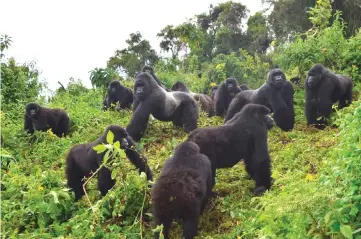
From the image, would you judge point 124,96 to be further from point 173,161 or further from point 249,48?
point 249,48

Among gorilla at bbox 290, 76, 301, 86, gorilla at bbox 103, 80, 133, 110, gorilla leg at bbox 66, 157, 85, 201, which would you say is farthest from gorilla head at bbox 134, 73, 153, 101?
gorilla at bbox 290, 76, 301, 86

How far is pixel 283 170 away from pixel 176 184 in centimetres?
230

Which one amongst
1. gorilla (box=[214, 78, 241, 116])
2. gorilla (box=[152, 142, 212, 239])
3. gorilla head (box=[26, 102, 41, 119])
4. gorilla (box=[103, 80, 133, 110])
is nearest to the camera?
gorilla (box=[152, 142, 212, 239])

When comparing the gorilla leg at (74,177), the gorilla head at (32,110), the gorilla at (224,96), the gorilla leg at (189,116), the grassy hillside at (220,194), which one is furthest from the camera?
the gorilla at (224,96)

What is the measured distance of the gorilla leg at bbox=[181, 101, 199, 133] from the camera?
29.8ft

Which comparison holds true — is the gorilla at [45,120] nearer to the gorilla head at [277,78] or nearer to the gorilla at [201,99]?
the gorilla at [201,99]

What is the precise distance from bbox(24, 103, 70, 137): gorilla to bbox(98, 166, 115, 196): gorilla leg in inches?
172

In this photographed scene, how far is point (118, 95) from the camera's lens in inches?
476

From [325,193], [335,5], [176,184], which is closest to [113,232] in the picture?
[176,184]

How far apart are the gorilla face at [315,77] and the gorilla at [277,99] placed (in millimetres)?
533

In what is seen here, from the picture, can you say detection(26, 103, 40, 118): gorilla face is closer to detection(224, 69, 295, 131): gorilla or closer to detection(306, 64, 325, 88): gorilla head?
detection(224, 69, 295, 131): gorilla

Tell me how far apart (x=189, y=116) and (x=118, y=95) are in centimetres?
352

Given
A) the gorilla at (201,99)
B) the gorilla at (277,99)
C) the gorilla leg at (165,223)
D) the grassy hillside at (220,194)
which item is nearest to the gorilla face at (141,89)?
the grassy hillside at (220,194)

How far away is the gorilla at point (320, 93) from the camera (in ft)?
28.0
